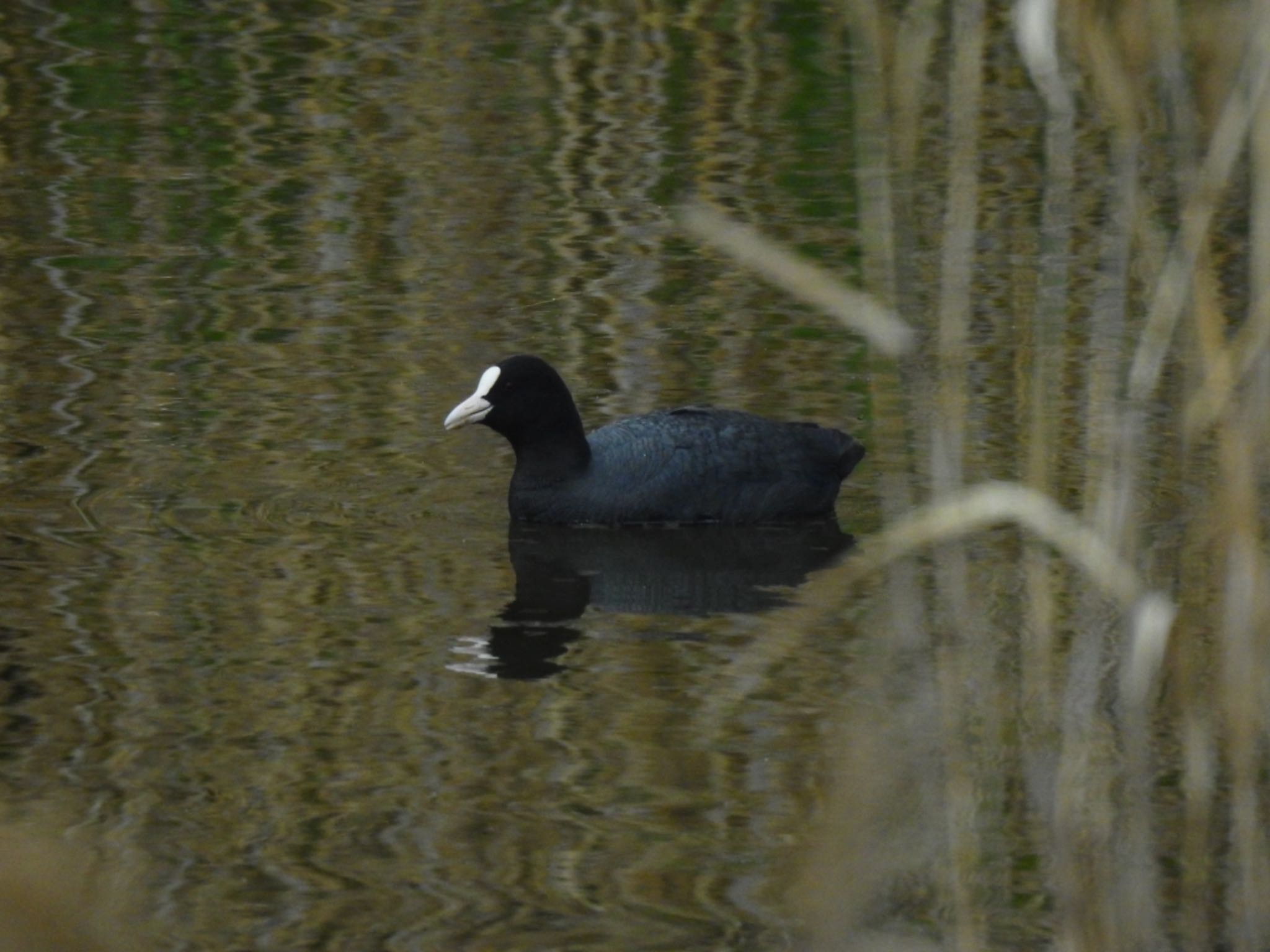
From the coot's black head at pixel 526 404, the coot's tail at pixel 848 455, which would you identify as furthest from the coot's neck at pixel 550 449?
the coot's tail at pixel 848 455

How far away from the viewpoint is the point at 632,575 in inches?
254

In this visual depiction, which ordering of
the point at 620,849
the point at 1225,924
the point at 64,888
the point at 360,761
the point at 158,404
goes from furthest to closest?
the point at 158,404 < the point at 360,761 < the point at 620,849 < the point at 1225,924 < the point at 64,888

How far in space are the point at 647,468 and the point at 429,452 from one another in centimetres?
75

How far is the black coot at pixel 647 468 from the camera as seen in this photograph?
6898mm

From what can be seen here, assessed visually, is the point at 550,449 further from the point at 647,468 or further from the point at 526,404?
the point at 647,468

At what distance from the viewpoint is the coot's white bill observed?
6859mm

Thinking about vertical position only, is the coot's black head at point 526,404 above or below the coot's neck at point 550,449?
above

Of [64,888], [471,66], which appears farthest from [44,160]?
[64,888]

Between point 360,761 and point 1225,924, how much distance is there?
2085 millimetres

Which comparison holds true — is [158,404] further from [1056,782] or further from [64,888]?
[64,888]

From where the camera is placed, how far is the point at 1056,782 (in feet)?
10.3

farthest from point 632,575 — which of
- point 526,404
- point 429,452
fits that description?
point 429,452

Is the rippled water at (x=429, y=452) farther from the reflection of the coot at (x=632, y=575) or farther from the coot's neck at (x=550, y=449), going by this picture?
the coot's neck at (x=550, y=449)

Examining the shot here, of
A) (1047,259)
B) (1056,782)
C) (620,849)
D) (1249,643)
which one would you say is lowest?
(620,849)
